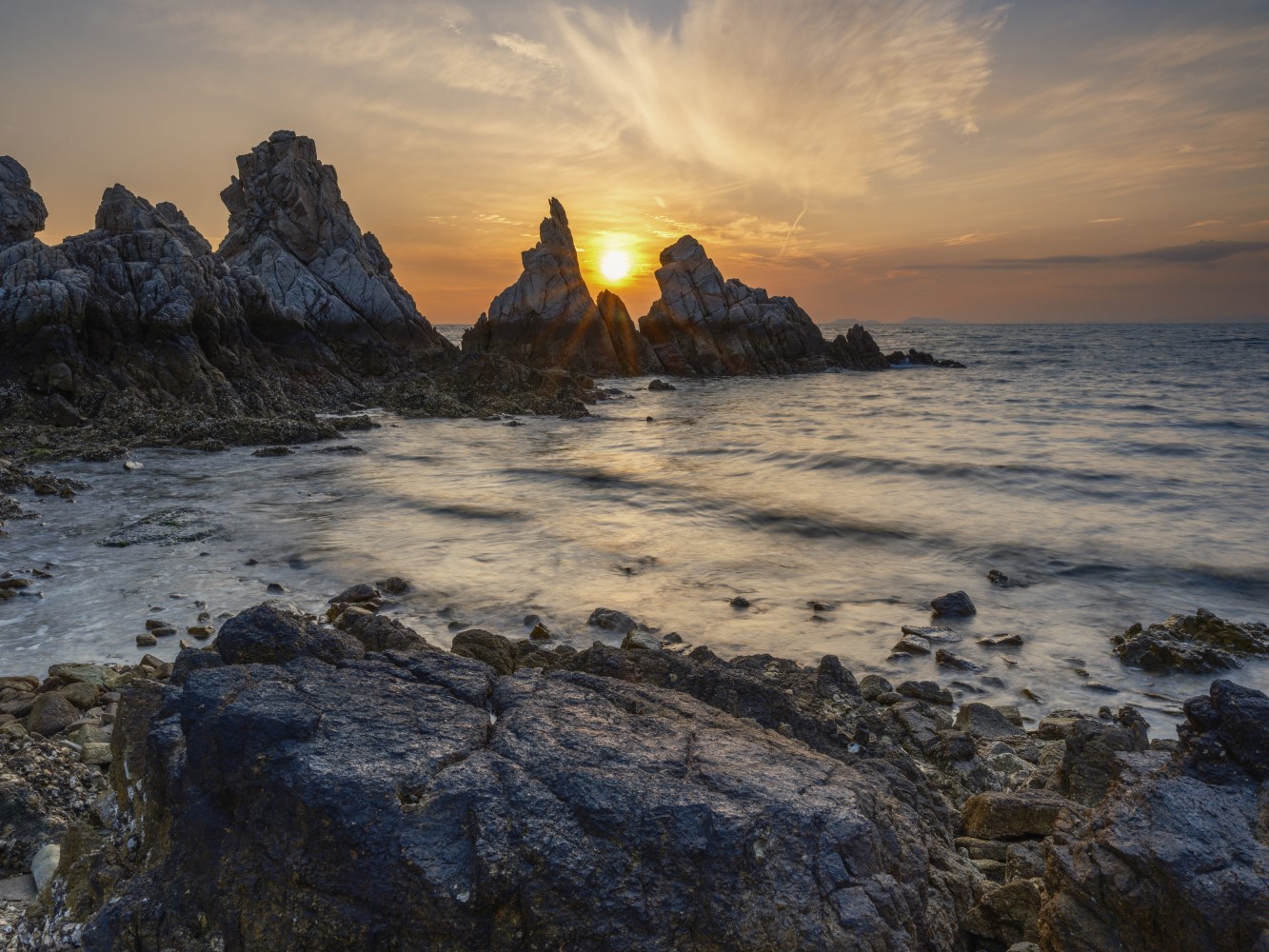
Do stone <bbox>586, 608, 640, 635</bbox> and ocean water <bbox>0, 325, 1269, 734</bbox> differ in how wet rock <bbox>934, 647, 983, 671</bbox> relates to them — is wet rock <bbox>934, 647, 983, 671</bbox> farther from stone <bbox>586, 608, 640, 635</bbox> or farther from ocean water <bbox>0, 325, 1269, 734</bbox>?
stone <bbox>586, 608, 640, 635</bbox>

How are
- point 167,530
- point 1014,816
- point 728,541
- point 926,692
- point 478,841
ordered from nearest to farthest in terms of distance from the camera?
point 478,841
point 1014,816
point 926,692
point 167,530
point 728,541

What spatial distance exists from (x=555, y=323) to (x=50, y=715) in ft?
187

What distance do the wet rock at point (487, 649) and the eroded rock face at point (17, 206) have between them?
1451 inches

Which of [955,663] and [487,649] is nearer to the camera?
[487,649]

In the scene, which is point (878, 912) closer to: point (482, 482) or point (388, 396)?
point (482, 482)

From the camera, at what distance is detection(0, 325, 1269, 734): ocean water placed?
10.3 m

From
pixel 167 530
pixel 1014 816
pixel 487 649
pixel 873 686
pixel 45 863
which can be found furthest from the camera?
pixel 167 530

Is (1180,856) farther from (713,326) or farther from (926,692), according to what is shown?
(713,326)

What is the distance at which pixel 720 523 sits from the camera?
682 inches

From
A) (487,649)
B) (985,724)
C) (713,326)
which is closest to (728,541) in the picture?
(985,724)

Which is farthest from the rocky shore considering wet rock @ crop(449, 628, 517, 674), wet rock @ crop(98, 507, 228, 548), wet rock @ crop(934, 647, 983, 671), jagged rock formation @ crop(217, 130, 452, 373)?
jagged rock formation @ crop(217, 130, 452, 373)

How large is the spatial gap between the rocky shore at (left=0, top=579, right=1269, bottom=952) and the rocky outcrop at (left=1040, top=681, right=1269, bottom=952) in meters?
0.01

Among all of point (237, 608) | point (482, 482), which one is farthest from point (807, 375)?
point (237, 608)

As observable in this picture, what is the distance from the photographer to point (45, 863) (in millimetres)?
4215
